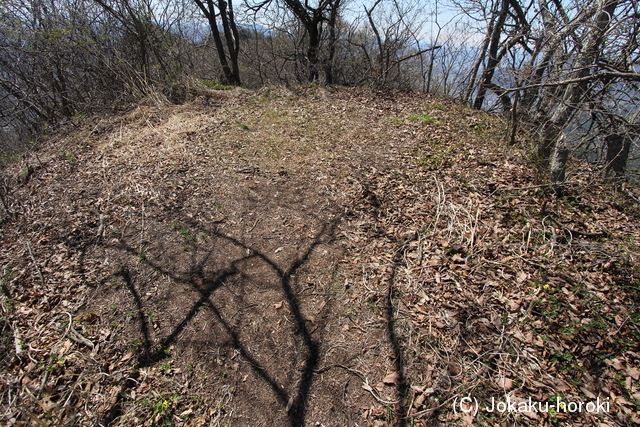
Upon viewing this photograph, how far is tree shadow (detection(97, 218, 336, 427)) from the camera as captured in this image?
233cm

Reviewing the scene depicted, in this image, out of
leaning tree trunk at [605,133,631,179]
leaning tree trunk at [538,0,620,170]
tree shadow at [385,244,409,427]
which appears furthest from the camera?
leaning tree trunk at [605,133,631,179]

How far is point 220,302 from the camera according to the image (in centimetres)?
292

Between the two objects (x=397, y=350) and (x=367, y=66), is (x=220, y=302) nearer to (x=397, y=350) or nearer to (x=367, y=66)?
(x=397, y=350)

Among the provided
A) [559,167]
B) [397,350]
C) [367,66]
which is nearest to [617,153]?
[559,167]

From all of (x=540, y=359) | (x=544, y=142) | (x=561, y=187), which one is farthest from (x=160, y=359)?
(x=544, y=142)

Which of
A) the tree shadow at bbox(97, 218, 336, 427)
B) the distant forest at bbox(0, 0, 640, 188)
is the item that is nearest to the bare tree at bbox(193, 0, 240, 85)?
the distant forest at bbox(0, 0, 640, 188)

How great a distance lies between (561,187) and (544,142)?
0.88 meters

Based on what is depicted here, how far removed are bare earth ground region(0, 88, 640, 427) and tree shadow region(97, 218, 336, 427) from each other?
0.06 ft

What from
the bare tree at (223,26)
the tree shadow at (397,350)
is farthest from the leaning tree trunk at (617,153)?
the bare tree at (223,26)

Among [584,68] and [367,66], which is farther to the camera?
[367,66]

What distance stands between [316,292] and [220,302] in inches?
38.5

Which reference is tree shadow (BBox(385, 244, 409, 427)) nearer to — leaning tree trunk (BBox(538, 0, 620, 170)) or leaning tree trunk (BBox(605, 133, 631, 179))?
leaning tree trunk (BBox(538, 0, 620, 170))

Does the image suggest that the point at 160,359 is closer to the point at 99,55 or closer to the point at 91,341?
the point at 91,341

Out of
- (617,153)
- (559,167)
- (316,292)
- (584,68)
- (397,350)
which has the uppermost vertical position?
(584,68)
